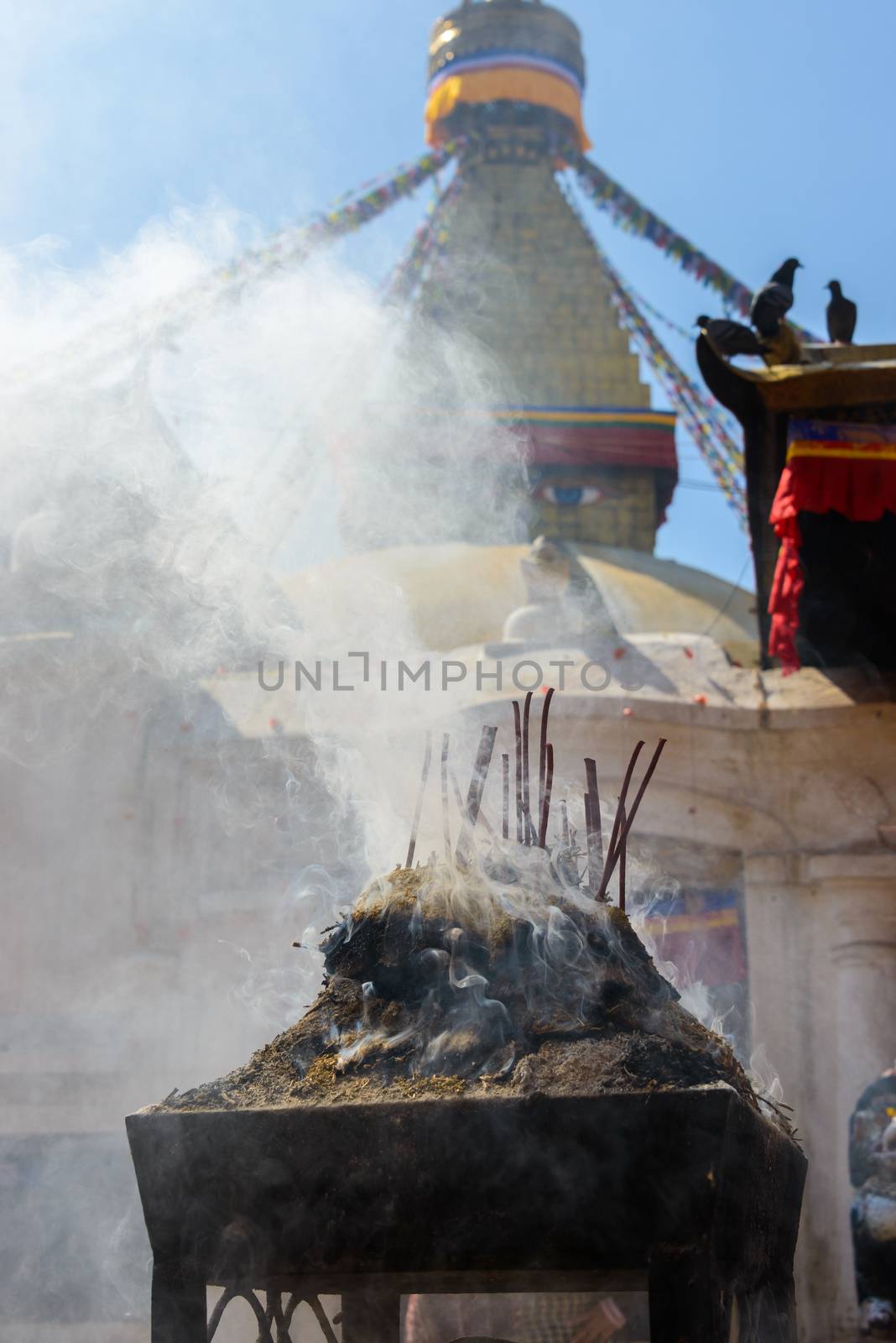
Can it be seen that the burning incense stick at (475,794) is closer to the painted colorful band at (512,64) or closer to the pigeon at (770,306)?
the pigeon at (770,306)

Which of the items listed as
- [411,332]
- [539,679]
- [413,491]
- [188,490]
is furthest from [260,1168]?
[411,332]

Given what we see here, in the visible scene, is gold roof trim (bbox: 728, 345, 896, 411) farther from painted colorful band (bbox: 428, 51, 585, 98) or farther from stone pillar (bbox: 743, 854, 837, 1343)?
painted colorful band (bbox: 428, 51, 585, 98)

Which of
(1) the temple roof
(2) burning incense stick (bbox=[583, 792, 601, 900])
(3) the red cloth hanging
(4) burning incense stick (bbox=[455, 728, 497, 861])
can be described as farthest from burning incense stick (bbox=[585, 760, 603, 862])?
(1) the temple roof

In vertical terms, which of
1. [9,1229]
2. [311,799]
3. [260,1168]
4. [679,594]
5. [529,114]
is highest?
[529,114]

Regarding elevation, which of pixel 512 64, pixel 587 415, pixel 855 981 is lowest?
pixel 855 981

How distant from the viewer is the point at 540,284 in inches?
698

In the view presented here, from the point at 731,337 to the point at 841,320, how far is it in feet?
3.16

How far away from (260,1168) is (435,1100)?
388 millimetres

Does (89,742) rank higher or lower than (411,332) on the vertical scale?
lower

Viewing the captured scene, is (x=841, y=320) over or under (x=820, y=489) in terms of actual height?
over

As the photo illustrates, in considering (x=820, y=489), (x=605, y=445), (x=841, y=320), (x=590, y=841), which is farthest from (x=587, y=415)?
(x=590, y=841)

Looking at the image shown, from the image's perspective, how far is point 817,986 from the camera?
→ 24.2 ft

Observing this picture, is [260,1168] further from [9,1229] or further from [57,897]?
[57,897]

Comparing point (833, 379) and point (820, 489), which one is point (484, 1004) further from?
point (833, 379)
